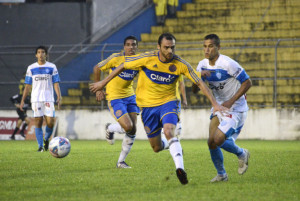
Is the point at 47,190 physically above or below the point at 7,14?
below

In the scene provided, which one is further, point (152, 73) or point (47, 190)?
point (152, 73)

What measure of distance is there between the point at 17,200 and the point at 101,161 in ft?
15.6

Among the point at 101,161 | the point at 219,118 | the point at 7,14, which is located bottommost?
the point at 101,161

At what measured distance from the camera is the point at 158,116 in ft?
26.5

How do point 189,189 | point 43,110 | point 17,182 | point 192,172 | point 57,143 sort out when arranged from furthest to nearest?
point 43,110
point 57,143
point 192,172
point 17,182
point 189,189

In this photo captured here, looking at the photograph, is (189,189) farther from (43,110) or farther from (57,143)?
(43,110)

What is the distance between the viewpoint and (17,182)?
297 inches

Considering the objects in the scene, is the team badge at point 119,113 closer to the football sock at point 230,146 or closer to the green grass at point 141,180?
the green grass at point 141,180

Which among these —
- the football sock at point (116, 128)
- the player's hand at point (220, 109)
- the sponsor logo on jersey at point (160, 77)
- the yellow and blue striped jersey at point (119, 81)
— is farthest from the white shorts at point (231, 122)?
the football sock at point (116, 128)

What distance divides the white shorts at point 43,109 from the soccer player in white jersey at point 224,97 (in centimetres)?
642

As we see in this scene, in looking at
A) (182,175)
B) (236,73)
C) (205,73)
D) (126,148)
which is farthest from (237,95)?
(126,148)

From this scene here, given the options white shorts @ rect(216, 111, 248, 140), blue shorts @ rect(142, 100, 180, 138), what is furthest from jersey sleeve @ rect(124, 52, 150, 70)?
white shorts @ rect(216, 111, 248, 140)

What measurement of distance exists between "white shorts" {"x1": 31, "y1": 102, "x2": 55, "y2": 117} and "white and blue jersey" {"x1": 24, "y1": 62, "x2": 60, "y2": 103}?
0.10m

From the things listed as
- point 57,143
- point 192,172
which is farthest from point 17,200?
point 57,143
